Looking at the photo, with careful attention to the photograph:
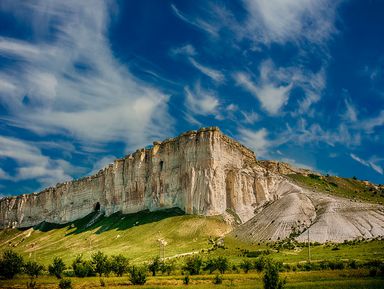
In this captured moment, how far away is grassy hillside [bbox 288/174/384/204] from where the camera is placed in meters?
153

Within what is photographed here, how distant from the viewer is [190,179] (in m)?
125

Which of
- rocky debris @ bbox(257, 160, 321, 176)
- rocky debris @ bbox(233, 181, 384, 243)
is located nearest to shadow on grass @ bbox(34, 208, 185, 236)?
rocky debris @ bbox(233, 181, 384, 243)

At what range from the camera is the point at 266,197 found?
136m

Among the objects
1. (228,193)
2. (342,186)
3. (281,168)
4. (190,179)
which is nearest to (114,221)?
(190,179)

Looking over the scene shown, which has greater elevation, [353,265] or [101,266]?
[353,265]

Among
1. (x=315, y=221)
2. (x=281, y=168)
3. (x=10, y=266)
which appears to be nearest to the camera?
(x=10, y=266)

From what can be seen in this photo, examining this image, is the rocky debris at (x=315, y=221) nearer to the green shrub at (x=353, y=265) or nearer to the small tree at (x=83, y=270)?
the green shrub at (x=353, y=265)

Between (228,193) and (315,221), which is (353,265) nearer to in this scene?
(315,221)

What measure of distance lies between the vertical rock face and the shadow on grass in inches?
108

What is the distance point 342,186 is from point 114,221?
290ft

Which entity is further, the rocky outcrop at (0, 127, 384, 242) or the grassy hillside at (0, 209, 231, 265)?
the grassy hillside at (0, 209, 231, 265)

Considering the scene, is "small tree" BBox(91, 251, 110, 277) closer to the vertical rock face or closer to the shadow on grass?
the vertical rock face

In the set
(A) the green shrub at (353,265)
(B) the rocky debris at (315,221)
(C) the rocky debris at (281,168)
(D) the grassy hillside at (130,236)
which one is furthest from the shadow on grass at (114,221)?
(A) the green shrub at (353,265)

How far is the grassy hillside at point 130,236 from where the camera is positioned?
106 metres
